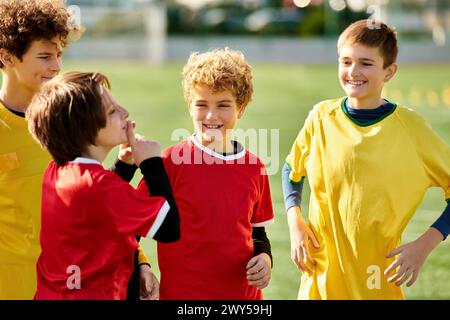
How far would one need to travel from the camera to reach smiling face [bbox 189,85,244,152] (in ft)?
12.0

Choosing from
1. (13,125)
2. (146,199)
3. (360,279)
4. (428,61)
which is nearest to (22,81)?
(13,125)

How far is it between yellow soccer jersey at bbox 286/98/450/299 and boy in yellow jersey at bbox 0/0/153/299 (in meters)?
1.19

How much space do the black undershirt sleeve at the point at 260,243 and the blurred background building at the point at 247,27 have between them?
77.2 feet

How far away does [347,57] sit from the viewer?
151 inches

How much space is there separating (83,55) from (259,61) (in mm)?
5427

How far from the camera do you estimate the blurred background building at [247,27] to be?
2780 centimetres

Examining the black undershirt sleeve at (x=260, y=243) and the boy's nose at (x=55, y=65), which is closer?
the black undershirt sleeve at (x=260, y=243)

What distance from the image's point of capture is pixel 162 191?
3168 millimetres

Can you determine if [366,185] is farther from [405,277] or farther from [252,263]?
[252,263]

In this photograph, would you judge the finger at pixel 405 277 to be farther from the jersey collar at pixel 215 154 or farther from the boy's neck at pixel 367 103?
the jersey collar at pixel 215 154

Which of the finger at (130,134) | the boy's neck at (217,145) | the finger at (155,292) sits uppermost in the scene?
the boy's neck at (217,145)

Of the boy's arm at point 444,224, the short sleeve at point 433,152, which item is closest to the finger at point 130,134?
the short sleeve at point 433,152

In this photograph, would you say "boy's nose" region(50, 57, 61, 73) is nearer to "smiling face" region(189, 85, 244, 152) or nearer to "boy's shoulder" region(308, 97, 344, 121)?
"smiling face" region(189, 85, 244, 152)
